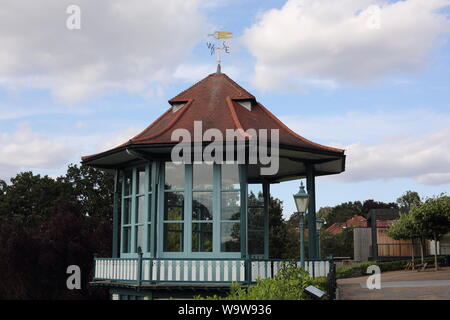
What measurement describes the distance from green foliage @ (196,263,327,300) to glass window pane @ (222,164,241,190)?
456 centimetres

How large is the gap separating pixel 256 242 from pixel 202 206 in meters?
3.17

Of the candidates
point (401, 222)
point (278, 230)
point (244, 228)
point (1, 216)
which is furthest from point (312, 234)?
point (1, 216)

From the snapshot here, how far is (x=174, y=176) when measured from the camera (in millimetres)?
16250

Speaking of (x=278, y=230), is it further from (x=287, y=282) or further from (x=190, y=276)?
(x=287, y=282)

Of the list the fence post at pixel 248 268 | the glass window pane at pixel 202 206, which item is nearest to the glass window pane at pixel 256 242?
the glass window pane at pixel 202 206

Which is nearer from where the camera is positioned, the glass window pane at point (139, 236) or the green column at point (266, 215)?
the glass window pane at point (139, 236)

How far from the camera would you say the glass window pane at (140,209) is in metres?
17.2

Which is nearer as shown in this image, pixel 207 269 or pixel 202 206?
pixel 207 269

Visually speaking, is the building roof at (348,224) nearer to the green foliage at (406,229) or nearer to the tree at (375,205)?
the tree at (375,205)

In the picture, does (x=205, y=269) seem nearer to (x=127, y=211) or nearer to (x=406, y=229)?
(x=127, y=211)

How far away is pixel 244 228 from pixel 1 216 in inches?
1370

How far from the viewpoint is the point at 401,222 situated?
33.2 meters

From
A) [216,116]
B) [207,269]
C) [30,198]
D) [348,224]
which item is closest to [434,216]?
[216,116]

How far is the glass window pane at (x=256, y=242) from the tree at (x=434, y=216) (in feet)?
48.9
